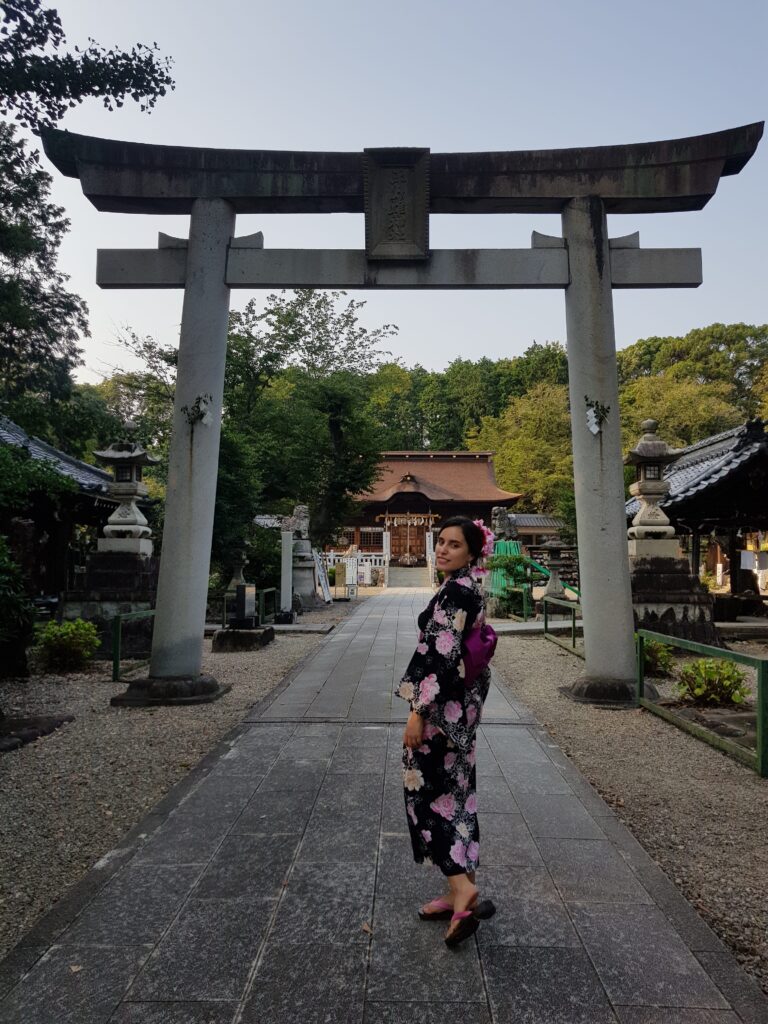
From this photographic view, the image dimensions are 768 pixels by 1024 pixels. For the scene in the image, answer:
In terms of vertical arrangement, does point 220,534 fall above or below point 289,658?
above

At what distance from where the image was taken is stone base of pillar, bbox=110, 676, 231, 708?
620 centimetres

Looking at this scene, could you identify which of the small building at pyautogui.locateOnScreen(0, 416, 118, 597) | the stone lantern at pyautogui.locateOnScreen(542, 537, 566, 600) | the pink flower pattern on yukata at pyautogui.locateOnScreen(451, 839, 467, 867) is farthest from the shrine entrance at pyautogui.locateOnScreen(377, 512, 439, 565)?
the pink flower pattern on yukata at pyautogui.locateOnScreen(451, 839, 467, 867)

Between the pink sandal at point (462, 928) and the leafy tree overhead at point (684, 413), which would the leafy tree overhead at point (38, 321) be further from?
the leafy tree overhead at point (684, 413)

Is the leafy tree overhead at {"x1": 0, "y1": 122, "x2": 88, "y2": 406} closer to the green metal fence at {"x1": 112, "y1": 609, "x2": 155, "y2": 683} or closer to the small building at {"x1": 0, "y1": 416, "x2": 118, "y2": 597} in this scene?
the small building at {"x1": 0, "y1": 416, "x2": 118, "y2": 597}

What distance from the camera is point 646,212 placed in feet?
21.9

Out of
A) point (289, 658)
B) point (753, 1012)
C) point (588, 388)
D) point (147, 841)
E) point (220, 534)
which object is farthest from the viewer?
point (220, 534)

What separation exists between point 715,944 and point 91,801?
10.8 feet

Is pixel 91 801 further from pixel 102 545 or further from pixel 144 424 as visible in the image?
pixel 144 424

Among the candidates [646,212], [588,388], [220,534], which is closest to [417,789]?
[588,388]

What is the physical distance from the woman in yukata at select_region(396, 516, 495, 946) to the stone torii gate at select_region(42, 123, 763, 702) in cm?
411

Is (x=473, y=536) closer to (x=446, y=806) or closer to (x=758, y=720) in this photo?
(x=446, y=806)

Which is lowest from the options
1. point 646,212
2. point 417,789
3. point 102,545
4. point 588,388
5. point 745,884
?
point 745,884

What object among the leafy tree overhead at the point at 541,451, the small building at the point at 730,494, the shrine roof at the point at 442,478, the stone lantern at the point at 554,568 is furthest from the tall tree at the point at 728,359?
the stone lantern at the point at 554,568

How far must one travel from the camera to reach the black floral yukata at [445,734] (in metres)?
Result: 2.35
